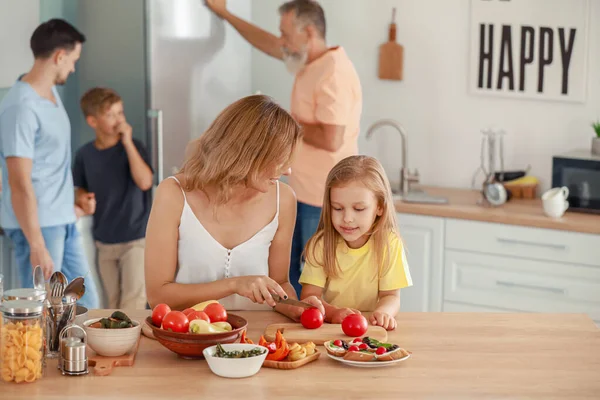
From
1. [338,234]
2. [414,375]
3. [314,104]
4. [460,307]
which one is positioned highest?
[314,104]

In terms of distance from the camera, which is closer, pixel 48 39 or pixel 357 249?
pixel 357 249

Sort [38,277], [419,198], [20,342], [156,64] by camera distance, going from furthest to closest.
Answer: [419,198] < [156,64] < [38,277] < [20,342]

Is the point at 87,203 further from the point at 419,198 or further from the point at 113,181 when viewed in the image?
the point at 419,198

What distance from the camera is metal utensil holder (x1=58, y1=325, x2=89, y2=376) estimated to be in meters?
2.04

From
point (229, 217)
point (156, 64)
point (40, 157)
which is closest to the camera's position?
point (229, 217)

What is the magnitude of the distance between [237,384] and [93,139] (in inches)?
95.8

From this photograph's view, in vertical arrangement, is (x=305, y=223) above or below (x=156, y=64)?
below

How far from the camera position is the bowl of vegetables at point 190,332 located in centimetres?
211

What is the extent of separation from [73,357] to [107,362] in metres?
0.09


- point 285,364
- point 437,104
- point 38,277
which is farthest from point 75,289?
point 437,104

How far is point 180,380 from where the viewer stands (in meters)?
2.03

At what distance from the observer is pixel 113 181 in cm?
406

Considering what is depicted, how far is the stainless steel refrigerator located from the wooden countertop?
1073 millimetres

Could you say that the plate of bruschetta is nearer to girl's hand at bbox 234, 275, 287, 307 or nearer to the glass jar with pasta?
girl's hand at bbox 234, 275, 287, 307
